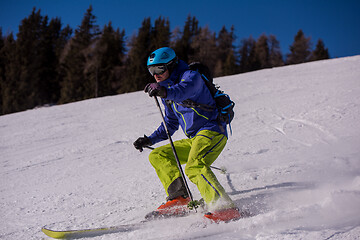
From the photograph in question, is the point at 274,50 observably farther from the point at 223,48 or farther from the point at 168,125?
the point at 168,125

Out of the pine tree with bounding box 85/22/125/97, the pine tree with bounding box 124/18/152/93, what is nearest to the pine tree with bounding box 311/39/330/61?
the pine tree with bounding box 124/18/152/93

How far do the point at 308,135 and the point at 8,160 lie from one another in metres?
6.62

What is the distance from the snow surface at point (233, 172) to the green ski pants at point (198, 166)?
0.29m

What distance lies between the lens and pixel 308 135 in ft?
19.1

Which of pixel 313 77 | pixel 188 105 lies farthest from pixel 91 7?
pixel 188 105

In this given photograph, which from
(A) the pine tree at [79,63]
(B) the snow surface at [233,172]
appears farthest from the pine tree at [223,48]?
(B) the snow surface at [233,172]

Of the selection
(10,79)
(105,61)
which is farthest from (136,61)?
(10,79)

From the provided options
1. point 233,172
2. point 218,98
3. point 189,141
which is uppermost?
point 218,98

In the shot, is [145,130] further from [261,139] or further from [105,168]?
[261,139]

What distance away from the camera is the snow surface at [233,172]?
2656mm

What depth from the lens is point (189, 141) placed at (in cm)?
343

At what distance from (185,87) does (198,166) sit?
785mm

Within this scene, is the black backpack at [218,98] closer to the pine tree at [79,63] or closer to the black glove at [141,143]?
the black glove at [141,143]

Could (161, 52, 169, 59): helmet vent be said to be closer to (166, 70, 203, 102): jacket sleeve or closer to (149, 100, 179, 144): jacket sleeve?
(166, 70, 203, 102): jacket sleeve
